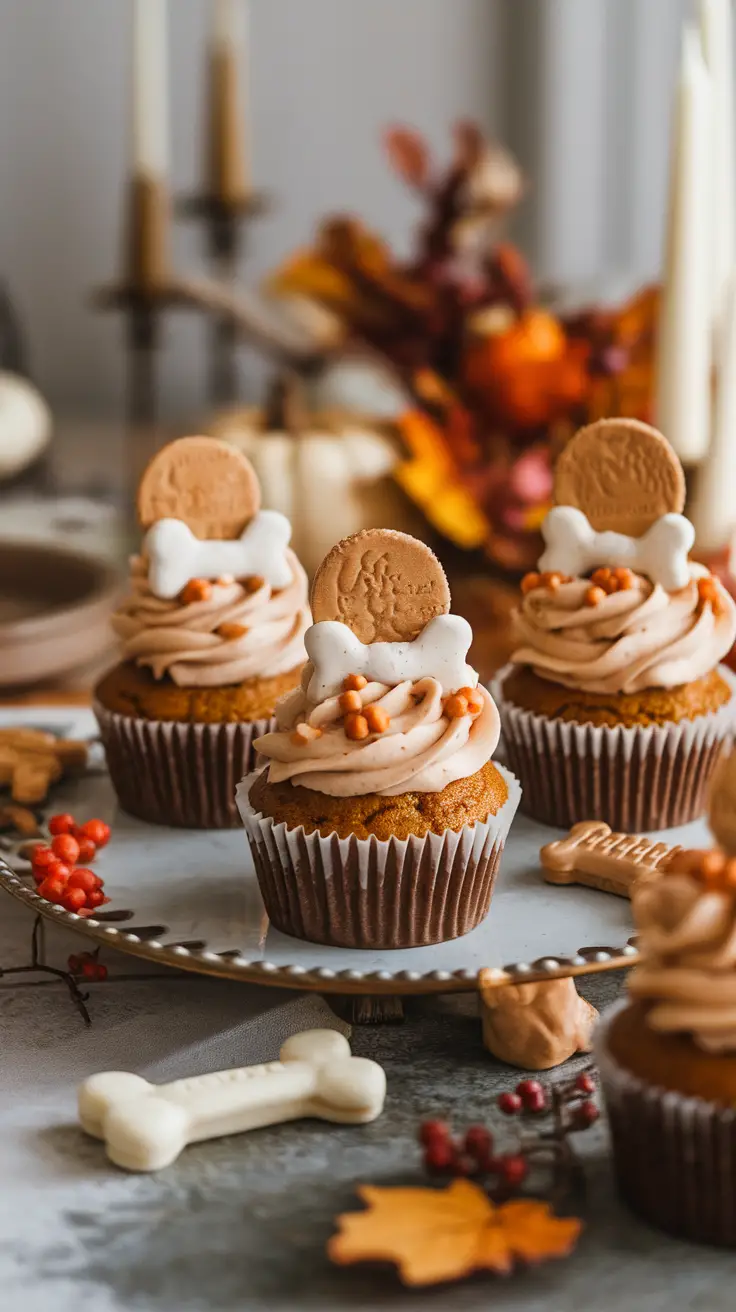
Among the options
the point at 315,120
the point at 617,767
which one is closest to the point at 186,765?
the point at 617,767

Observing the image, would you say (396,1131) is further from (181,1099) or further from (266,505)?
(266,505)

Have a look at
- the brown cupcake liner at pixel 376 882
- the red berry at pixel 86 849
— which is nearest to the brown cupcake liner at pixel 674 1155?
the brown cupcake liner at pixel 376 882

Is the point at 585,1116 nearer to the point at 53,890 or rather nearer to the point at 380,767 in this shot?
the point at 380,767

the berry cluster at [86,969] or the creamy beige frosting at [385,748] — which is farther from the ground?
the creamy beige frosting at [385,748]

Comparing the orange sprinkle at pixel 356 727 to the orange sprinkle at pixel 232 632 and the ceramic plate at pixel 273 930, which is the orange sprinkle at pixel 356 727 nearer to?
the ceramic plate at pixel 273 930

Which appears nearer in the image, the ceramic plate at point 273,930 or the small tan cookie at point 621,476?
the ceramic plate at point 273,930

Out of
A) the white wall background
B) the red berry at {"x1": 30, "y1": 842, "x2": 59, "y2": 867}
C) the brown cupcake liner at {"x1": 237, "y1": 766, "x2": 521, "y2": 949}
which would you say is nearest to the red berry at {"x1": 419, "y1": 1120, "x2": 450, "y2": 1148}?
the brown cupcake liner at {"x1": 237, "y1": 766, "x2": 521, "y2": 949}

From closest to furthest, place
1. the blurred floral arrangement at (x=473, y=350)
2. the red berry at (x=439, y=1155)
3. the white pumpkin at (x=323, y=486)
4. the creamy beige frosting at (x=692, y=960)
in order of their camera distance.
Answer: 1. the creamy beige frosting at (x=692, y=960)
2. the red berry at (x=439, y=1155)
3. the blurred floral arrangement at (x=473, y=350)
4. the white pumpkin at (x=323, y=486)

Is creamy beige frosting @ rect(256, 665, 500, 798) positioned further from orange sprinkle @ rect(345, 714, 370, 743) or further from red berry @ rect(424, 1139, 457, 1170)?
red berry @ rect(424, 1139, 457, 1170)
